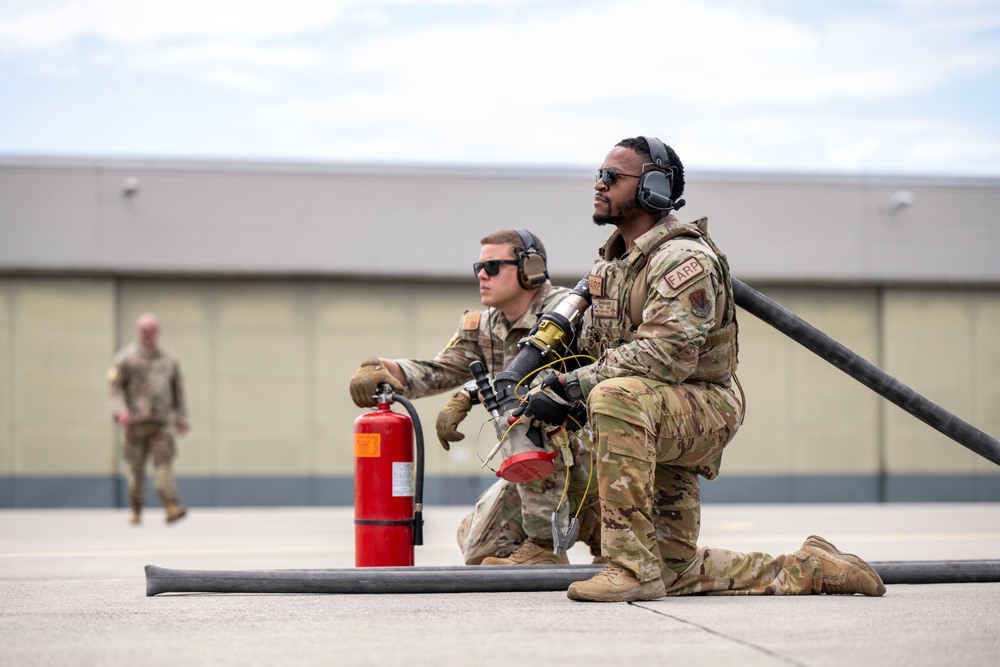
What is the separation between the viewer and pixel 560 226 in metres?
17.9

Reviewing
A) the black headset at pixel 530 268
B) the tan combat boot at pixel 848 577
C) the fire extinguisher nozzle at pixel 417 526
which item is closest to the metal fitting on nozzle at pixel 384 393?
the fire extinguisher nozzle at pixel 417 526

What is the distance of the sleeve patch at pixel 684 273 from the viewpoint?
450cm

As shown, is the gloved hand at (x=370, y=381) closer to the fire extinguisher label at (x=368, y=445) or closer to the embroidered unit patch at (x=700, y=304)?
the fire extinguisher label at (x=368, y=445)


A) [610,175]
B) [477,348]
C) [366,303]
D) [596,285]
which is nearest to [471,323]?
[477,348]

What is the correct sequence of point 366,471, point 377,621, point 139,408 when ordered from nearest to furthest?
point 377,621 → point 366,471 → point 139,408

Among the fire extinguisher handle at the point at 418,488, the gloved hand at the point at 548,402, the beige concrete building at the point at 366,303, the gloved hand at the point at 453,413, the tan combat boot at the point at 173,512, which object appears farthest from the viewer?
the beige concrete building at the point at 366,303

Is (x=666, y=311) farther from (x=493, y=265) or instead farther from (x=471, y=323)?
(x=471, y=323)

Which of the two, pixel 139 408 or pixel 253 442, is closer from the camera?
pixel 139 408

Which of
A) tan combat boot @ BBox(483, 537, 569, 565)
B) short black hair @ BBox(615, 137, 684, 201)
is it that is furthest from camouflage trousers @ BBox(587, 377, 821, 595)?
tan combat boot @ BBox(483, 537, 569, 565)

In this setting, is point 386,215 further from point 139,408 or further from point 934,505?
point 934,505

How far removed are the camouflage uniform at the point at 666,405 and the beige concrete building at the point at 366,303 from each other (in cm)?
1243

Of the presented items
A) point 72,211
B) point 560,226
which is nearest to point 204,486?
point 72,211

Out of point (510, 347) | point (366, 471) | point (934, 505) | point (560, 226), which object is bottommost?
point (934, 505)

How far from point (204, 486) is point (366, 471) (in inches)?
494
